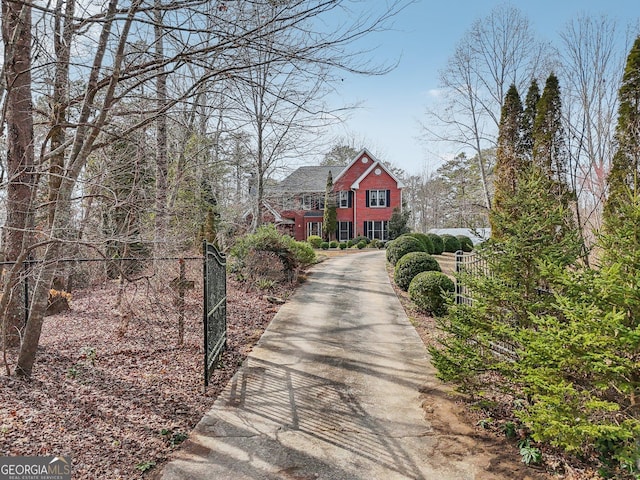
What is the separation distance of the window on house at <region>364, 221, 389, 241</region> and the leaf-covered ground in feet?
74.2

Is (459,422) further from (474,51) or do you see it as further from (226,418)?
(474,51)

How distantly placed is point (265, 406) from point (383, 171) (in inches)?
1051

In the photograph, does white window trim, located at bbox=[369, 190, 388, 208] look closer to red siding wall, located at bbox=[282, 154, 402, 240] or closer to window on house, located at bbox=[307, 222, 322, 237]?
red siding wall, located at bbox=[282, 154, 402, 240]

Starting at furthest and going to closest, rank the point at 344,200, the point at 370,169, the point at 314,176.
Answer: the point at 314,176
the point at 344,200
the point at 370,169

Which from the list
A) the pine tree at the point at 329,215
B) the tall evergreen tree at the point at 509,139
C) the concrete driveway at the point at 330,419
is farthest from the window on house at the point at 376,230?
the concrete driveway at the point at 330,419

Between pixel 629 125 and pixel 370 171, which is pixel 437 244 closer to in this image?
pixel 370 171

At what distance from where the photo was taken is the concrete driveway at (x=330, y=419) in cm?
329

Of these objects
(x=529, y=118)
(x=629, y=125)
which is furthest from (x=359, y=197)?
(x=629, y=125)

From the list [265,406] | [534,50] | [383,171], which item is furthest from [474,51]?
[265,406]

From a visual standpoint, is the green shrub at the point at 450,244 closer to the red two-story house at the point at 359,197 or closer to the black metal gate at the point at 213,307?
the red two-story house at the point at 359,197

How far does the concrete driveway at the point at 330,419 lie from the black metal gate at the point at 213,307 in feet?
1.50

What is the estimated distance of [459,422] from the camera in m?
4.16

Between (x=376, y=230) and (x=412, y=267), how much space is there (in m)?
18.5

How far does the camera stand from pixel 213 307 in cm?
543
